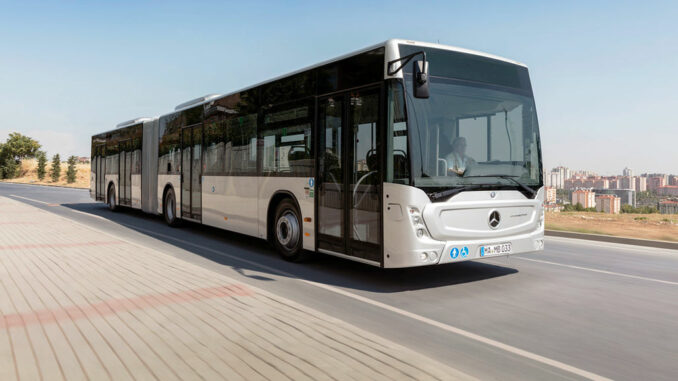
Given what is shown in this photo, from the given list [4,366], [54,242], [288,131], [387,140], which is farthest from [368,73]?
[54,242]

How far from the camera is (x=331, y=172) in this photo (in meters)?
7.77

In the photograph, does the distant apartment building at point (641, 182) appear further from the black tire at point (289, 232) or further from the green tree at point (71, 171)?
the black tire at point (289, 232)

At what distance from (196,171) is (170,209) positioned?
2.50m

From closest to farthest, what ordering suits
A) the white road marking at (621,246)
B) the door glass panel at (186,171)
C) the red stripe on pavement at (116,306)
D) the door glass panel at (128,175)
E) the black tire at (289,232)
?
the red stripe on pavement at (116,306), the black tire at (289,232), the white road marking at (621,246), the door glass panel at (186,171), the door glass panel at (128,175)

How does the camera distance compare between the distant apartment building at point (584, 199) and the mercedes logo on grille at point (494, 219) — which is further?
the distant apartment building at point (584, 199)

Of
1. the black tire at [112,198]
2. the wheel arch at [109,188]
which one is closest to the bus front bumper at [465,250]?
the wheel arch at [109,188]

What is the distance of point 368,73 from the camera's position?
276 inches

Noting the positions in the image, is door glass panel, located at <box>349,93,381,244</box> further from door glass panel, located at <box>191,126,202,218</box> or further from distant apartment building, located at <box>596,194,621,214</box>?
distant apartment building, located at <box>596,194,621,214</box>

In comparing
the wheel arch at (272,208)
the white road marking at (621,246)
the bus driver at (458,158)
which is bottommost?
the white road marking at (621,246)

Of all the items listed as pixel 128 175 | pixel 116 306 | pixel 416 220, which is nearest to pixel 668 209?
pixel 416 220

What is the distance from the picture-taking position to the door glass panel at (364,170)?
685 centimetres

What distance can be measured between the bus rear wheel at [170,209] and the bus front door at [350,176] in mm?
7510

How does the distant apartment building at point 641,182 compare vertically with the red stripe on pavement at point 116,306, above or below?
above

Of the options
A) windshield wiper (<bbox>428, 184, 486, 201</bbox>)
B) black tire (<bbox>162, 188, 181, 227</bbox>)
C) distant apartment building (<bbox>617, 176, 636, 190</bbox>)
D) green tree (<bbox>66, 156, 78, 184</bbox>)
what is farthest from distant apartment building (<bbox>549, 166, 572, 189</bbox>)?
windshield wiper (<bbox>428, 184, 486, 201</bbox>)
